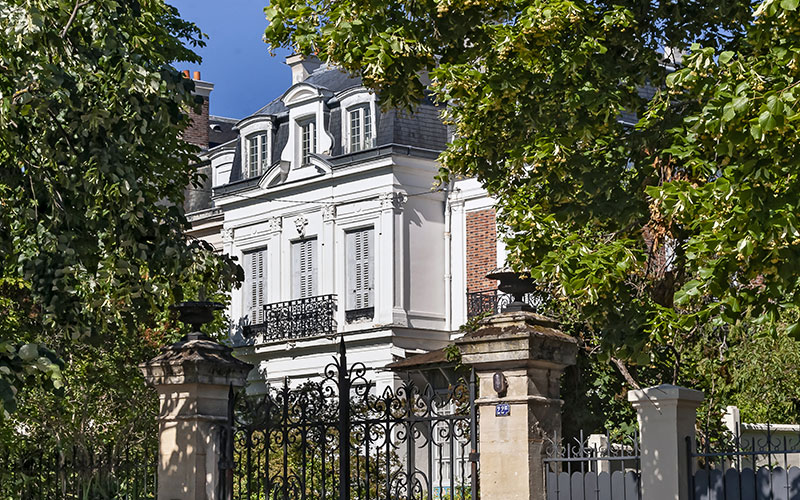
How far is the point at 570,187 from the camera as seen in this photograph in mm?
10930

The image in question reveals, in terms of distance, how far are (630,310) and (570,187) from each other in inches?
53.1

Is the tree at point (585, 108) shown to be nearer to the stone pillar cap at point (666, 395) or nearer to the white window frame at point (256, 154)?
the stone pillar cap at point (666, 395)

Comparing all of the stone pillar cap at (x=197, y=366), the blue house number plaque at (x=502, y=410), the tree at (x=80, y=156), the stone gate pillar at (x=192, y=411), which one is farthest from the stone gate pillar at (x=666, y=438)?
the stone gate pillar at (x=192, y=411)

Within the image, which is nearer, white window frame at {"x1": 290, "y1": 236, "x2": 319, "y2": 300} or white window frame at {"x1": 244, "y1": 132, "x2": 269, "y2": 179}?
white window frame at {"x1": 290, "y1": 236, "x2": 319, "y2": 300}

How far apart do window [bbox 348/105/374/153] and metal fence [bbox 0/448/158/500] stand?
1830cm

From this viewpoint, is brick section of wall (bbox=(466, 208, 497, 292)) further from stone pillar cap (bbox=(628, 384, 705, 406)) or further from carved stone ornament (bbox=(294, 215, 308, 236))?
stone pillar cap (bbox=(628, 384, 705, 406))

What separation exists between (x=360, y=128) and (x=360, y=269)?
364 cm

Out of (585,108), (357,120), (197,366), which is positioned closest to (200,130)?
(357,120)

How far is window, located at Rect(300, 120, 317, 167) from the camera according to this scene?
106ft

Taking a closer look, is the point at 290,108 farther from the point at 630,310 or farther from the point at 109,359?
the point at 630,310

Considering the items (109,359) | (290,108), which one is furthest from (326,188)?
(109,359)

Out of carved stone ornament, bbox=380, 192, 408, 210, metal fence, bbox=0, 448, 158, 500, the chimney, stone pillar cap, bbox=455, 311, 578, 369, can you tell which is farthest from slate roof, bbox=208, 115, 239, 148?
stone pillar cap, bbox=455, 311, 578, 369

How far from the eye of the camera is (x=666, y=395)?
8703 mm

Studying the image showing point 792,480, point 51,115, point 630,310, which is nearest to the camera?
point 792,480
